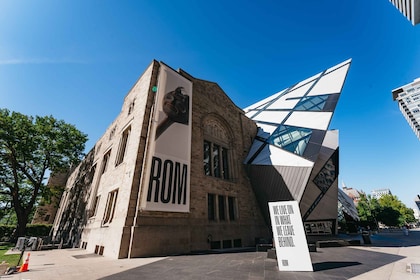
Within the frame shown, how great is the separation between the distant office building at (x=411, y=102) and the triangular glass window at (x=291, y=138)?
368 feet

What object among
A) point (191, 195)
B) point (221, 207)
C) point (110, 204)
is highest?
point (191, 195)

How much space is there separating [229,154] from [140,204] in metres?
10.8

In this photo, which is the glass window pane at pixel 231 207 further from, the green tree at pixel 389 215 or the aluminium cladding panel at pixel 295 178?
the green tree at pixel 389 215

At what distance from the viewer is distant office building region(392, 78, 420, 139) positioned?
8925cm

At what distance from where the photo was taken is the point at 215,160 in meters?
17.9

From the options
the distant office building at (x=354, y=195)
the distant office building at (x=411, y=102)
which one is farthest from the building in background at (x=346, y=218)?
the distant office building at (x=411, y=102)

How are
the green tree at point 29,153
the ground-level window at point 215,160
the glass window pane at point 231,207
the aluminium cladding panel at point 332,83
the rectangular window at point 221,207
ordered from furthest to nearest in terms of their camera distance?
1. the green tree at point 29,153
2. the aluminium cladding panel at point 332,83
3. the ground-level window at point 215,160
4. the glass window pane at point 231,207
5. the rectangular window at point 221,207

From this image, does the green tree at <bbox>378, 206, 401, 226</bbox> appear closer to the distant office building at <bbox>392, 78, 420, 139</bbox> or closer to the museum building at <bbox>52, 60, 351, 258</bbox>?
the museum building at <bbox>52, 60, 351, 258</bbox>

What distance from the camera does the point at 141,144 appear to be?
40.5 ft

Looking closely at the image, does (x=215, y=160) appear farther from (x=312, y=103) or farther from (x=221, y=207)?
(x=312, y=103)

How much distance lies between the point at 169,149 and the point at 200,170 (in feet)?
11.3

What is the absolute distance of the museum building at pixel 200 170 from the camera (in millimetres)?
11203

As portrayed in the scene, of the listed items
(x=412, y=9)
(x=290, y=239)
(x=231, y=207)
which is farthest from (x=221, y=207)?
(x=412, y=9)

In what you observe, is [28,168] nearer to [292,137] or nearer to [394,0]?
[292,137]
